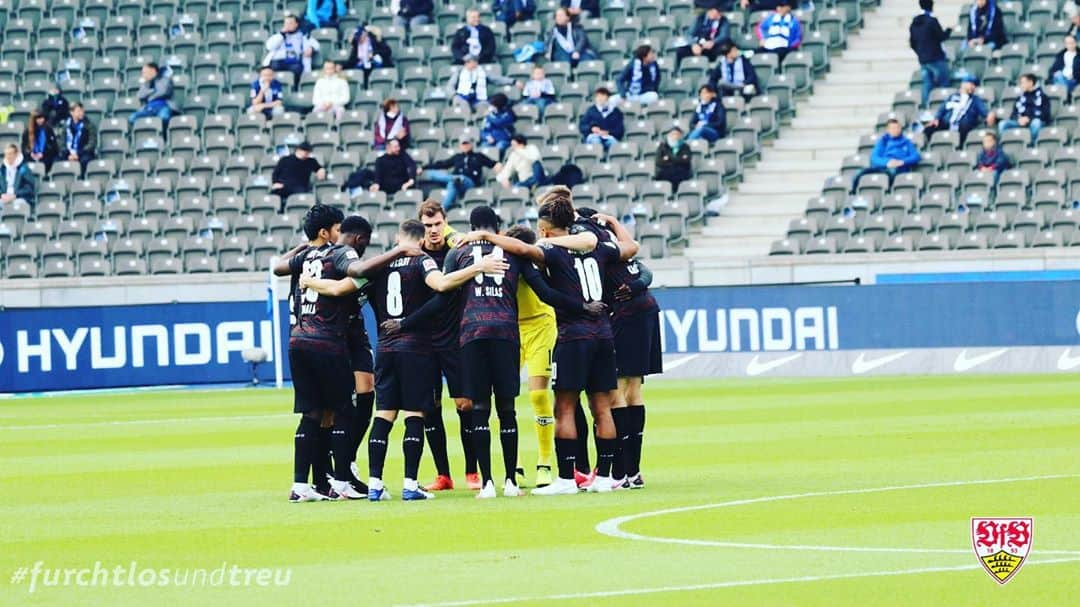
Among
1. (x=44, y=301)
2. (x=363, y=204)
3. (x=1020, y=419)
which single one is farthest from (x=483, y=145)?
(x=1020, y=419)

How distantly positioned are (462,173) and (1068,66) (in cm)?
1015

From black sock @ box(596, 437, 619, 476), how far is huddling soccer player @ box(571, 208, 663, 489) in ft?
0.16

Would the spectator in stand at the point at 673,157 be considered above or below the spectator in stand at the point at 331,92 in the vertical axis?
below

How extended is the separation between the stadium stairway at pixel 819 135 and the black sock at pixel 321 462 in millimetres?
18041

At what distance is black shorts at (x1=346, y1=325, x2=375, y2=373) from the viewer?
14180mm

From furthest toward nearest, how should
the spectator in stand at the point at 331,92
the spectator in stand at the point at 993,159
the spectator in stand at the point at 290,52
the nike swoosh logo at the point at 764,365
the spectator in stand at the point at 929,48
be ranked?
the spectator in stand at the point at 290,52 → the spectator in stand at the point at 331,92 → the spectator in stand at the point at 929,48 → the spectator in stand at the point at 993,159 → the nike swoosh logo at the point at 764,365

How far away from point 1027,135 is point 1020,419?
12774 millimetres

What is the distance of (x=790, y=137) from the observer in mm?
34625

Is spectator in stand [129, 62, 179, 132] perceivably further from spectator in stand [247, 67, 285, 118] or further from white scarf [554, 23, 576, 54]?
white scarf [554, 23, 576, 54]

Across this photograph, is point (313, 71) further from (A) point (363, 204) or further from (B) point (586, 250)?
(B) point (586, 250)

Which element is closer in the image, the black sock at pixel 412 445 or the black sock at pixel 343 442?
the black sock at pixel 412 445

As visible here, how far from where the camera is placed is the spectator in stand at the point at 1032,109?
1244 inches

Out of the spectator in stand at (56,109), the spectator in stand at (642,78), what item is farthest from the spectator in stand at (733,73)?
the spectator in stand at (56,109)

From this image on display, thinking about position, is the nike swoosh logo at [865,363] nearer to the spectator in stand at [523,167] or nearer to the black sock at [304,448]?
the spectator in stand at [523,167]
